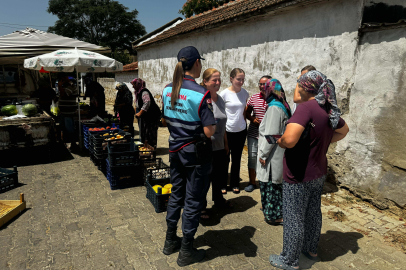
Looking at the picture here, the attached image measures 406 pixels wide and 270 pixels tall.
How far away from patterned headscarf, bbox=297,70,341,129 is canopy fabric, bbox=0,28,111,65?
9387 millimetres

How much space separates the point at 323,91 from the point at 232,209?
260 centimetres

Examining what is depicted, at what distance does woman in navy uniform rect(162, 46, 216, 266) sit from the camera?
2.89 meters

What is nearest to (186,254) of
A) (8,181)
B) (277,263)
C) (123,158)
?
(277,263)

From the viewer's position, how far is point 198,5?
2464 cm

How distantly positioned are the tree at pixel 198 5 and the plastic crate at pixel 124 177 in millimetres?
22549

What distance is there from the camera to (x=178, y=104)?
293 cm

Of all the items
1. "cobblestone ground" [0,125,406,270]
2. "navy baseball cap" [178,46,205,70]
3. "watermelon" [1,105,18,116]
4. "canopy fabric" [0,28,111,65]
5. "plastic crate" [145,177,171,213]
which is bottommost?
"cobblestone ground" [0,125,406,270]

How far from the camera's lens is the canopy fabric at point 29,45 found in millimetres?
9312

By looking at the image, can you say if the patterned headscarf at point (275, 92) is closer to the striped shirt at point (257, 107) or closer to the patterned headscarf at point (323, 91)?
the patterned headscarf at point (323, 91)

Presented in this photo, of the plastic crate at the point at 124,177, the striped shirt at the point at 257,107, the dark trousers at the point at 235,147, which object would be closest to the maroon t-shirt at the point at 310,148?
the striped shirt at the point at 257,107

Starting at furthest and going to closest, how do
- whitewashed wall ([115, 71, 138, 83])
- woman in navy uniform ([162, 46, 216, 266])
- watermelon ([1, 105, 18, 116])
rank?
whitewashed wall ([115, 71, 138, 83])
watermelon ([1, 105, 18, 116])
woman in navy uniform ([162, 46, 216, 266])

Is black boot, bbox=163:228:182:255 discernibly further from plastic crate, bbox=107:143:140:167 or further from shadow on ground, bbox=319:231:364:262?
plastic crate, bbox=107:143:140:167

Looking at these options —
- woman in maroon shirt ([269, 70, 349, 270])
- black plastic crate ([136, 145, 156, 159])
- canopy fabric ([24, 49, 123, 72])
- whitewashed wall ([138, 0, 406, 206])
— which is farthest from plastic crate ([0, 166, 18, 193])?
whitewashed wall ([138, 0, 406, 206])

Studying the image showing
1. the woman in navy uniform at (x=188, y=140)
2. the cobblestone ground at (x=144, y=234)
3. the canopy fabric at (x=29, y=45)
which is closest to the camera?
the woman in navy uniform at (x=188, y=140)
